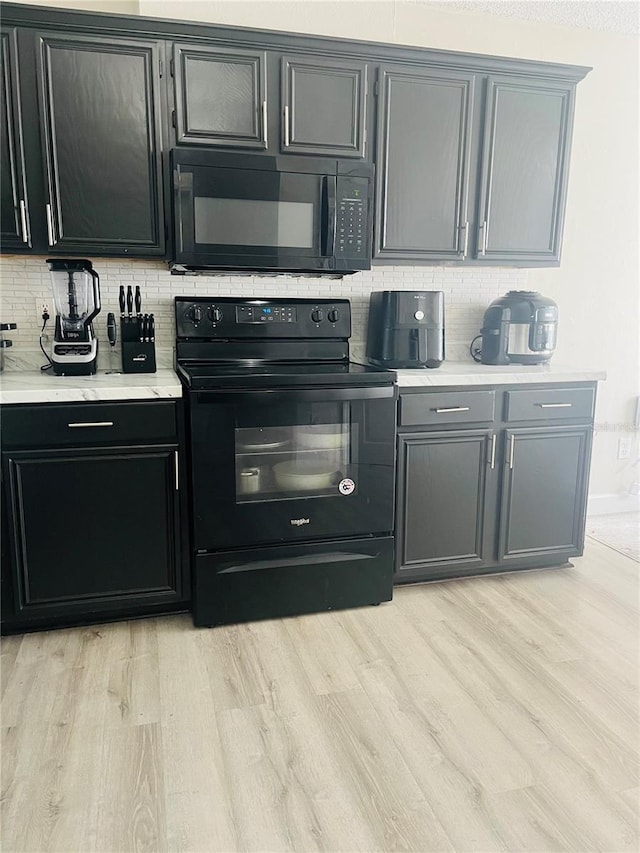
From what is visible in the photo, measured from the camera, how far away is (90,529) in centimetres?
226

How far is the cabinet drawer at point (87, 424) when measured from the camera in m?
2.12

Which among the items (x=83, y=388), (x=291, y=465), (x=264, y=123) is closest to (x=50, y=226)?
(x=83, y=388)

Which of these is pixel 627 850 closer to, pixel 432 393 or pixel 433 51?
pixel 432 393

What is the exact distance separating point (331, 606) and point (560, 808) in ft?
3.67

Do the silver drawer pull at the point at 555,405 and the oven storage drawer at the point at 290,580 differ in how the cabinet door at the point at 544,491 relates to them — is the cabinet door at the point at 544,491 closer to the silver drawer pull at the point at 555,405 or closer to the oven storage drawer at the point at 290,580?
the silver drawer pull at the point at 555,405

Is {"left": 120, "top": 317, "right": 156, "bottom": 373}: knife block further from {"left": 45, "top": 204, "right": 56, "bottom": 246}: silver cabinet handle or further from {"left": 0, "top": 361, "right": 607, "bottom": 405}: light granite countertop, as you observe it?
{"left": 45, "top": 204, "right": 56, "bottom": 246}: silver cabinet handle

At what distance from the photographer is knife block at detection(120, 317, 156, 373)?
2.54 m

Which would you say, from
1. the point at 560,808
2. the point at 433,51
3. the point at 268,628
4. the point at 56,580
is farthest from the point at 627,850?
the point at 433,51

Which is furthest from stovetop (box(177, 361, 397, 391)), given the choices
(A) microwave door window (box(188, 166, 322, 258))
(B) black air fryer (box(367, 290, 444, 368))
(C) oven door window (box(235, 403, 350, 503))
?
(A) microwave door window (box(188, 166, 322, 258))

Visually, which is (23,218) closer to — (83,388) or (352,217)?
(83,388)

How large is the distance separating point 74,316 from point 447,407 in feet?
5.08

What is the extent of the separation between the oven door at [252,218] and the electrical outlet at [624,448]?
7.38ft

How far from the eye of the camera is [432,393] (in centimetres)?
254

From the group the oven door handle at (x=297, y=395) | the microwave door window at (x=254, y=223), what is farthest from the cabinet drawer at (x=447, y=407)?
the microwave door window at (x=254, y=223)
